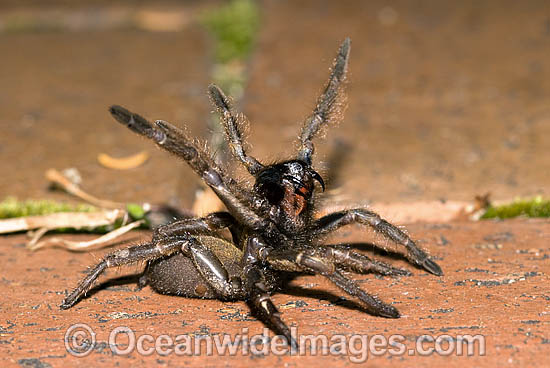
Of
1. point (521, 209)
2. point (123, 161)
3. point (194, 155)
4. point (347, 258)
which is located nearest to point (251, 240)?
point (347, 258)

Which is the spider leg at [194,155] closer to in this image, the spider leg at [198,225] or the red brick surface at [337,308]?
the spider leg at [198,225]

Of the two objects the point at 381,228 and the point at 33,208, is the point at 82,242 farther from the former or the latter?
the point at 381,228

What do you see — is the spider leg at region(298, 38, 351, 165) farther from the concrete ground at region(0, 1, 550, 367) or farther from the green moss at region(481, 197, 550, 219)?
the green moss at region(481, 197, 550, 219)

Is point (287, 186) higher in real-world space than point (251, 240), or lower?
higher

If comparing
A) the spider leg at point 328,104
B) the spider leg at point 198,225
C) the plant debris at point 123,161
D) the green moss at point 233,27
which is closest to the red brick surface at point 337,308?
the spider leg at point 198,225

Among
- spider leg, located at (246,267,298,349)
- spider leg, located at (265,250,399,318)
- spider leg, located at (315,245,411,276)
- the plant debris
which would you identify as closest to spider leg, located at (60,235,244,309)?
spider leg, located at (246,267,298,349)

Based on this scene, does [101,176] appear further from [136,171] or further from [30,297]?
[30,297]
